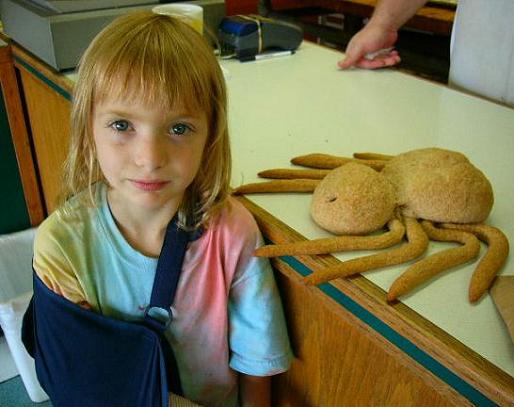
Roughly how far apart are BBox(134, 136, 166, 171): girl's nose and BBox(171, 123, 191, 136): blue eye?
0.02 metres

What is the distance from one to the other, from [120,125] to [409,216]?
380 mm

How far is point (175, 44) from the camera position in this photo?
68 centimetres

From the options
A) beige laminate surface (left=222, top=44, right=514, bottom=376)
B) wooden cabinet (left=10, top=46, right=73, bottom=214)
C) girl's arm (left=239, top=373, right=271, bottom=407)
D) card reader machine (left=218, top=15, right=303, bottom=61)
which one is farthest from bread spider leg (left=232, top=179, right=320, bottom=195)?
card reader machine (left=218, top=15, right=303, bottom=61)

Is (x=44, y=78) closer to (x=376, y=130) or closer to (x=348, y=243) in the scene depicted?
(x=376, y=130)

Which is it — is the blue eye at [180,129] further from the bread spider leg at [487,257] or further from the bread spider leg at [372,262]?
the bread spider leg at [487,257]

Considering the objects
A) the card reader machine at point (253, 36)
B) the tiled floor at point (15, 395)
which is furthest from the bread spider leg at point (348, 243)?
the tiled floor at point (15, 395)

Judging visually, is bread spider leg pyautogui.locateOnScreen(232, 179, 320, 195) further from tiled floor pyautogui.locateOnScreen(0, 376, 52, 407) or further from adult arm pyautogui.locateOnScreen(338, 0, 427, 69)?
tiled floor pyautogui.locateOnScreen(0, 376, 52, 407)

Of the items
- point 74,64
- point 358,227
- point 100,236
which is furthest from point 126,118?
point 74,64

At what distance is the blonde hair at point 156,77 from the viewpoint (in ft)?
2.18

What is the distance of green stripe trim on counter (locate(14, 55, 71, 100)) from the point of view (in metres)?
1.28

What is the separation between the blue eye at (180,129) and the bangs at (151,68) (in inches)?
1.0

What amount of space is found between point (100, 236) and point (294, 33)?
995 millimetres

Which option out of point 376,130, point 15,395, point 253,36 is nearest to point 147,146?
point 376,130

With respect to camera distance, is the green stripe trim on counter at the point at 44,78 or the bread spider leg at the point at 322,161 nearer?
the bread spider leg at the point at 322,161
